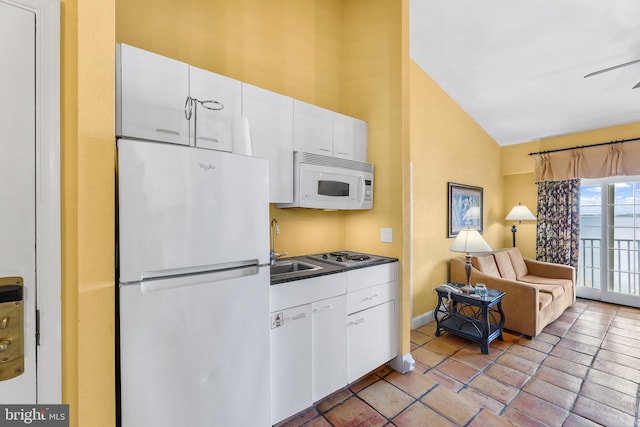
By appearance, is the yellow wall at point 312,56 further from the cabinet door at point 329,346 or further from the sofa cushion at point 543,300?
the sofa cushion at point 543,300

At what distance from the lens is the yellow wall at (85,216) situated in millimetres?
975

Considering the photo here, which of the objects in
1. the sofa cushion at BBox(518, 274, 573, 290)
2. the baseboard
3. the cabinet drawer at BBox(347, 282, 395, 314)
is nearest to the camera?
the cabinet drawer at BBox(347, 282, 395, 314)

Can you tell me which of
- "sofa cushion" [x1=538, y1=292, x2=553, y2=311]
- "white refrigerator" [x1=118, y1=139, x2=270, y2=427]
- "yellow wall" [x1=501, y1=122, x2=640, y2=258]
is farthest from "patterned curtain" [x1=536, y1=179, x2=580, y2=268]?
"white refrigerator" [x1=118, y1=139, x2=270, y2=427]

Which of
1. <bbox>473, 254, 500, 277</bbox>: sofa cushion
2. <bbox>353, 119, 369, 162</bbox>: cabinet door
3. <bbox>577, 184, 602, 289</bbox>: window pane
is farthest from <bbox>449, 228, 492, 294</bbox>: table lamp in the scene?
<bbox>577, 184, 602, 289</bbox>: window pane

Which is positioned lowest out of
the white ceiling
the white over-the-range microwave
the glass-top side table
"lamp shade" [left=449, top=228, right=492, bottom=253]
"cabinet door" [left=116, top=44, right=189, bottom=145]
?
the glass-top side table

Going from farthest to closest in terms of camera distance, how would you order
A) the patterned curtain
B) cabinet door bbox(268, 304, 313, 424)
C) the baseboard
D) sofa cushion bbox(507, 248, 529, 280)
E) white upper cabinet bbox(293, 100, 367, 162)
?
the patterned curtain < sofa cushion bbox(507, 248, 529, 280) < the baseboard < white upper cabinet bbox(293, 100, 367, 162) < cabinet door bbox(268, 304, 313, 424)

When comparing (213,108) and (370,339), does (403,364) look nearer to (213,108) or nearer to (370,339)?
(370,339)

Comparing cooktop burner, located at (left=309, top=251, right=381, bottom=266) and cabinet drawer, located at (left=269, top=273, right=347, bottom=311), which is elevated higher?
cooktop burner, located at (left=309, top=251, right=381, bottom=266)

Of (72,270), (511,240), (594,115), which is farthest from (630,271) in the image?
(72,270)

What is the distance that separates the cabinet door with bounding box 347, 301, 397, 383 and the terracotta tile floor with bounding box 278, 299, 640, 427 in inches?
6.8

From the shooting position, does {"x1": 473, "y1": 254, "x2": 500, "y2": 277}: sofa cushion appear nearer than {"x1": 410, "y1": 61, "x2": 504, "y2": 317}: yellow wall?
No

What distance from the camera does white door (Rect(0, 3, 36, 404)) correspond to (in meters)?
0.89

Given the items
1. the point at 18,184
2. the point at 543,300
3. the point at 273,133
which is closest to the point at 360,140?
the point at 273,133

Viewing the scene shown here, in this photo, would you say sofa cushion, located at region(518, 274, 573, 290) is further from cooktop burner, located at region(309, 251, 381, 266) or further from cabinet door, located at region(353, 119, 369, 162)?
cabinet door, located at region(353, 119, 369, 162)
